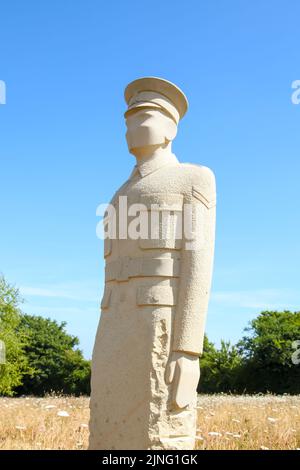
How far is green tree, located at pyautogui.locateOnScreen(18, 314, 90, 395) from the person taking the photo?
30.6 meters

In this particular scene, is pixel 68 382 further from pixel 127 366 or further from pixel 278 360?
pixel 127 366

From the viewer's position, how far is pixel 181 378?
14.4 feet

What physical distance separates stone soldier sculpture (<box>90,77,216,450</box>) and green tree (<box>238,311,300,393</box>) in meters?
22.2

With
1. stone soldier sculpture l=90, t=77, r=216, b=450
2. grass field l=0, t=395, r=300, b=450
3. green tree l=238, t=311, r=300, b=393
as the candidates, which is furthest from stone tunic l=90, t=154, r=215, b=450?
green tree l=238, t=311, r=300, b=393

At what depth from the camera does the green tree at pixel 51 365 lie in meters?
30.6

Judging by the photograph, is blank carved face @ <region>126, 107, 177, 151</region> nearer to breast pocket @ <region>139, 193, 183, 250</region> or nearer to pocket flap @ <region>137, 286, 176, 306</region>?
breast pocket @ <region>139, 193, 183, 250</region>

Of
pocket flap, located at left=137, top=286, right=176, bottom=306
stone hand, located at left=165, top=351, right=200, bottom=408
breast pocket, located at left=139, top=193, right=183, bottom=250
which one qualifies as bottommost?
stone hand, located at left=165, top=351, right=200, bottom=408

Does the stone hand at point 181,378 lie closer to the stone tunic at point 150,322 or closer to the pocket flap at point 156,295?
the stone tunic at point 150,322

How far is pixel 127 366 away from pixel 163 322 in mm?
506

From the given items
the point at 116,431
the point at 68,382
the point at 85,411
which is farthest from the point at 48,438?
the point at 68,382

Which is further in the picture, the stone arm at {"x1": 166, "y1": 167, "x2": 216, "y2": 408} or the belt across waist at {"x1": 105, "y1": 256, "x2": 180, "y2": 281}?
the belt across waist at {"x1": 105, "y1": 256, "x2": 180, "y2": 281}

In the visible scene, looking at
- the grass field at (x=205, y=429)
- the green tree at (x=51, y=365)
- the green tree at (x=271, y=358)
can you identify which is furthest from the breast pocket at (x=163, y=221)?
the green tree at (x=51, y=365)

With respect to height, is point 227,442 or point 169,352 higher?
point 169,352

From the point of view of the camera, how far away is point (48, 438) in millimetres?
7375
